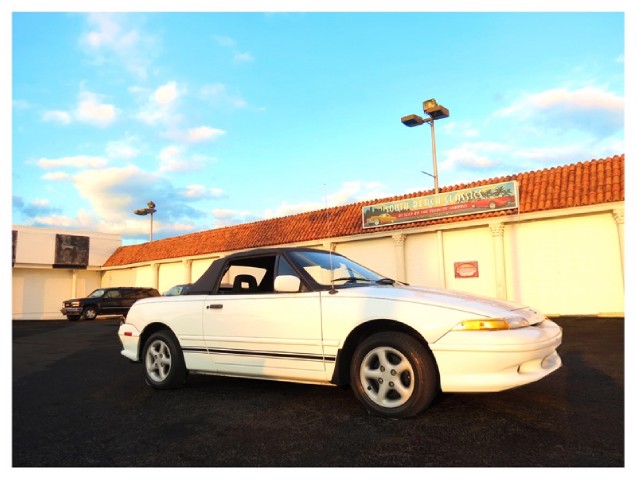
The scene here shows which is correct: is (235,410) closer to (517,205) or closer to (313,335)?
(313,335)

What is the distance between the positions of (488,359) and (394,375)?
774 mm

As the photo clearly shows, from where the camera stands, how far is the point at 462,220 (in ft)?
51.7

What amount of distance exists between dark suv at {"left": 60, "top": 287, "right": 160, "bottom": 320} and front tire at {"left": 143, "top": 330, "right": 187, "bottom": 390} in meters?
20.0

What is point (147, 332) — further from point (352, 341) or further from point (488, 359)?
point (488, 359)

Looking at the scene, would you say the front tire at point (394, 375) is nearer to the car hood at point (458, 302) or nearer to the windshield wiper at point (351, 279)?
the car hood at point (458, 302)

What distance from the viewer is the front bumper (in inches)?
140

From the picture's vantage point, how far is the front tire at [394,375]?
3721 mm

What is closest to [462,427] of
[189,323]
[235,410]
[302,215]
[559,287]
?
[235,410]

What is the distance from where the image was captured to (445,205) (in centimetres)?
1619

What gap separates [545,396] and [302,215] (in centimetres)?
1810

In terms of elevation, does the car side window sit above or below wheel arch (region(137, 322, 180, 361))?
above

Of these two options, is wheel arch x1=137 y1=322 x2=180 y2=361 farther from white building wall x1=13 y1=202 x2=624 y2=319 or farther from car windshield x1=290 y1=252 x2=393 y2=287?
white building wall x1=13 y1=202 x2=624 y2=319

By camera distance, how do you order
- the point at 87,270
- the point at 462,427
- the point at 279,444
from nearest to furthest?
1. the point at 279,444
2. the point at 462,427
3. the point at 87,270

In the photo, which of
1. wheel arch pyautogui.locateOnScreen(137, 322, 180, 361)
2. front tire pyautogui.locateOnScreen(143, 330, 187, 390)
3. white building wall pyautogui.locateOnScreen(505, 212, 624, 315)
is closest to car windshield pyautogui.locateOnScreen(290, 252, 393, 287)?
front tire pyautogui.locateOnScreen(143, 330, 187, 390)
